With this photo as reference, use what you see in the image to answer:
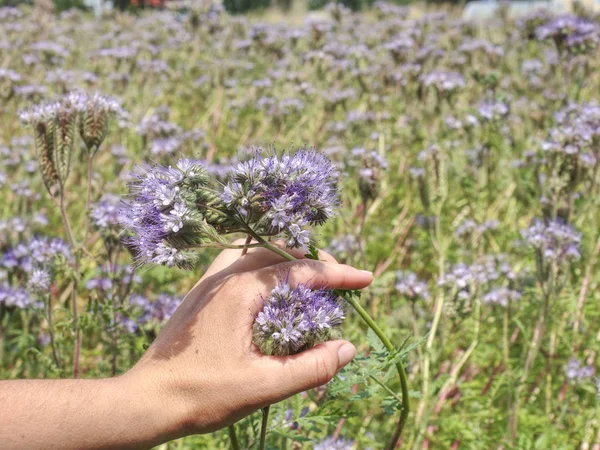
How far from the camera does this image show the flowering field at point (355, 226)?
5.80 feet

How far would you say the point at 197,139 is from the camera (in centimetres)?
567

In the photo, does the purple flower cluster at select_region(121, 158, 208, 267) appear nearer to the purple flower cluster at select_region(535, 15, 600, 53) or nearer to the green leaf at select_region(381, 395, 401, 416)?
the green leaf at select_region(381, 395, 401, 416)

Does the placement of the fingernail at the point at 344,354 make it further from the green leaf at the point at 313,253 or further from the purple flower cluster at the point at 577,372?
the purple flower cluster at the point at 577,372

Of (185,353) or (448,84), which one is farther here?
(448,84)

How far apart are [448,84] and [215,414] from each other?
14.0ft

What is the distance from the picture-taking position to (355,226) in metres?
5.18

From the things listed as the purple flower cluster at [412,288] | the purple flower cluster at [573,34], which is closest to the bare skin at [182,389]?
the purple flower cluster at [412,288]

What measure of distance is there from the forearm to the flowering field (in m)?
0.33

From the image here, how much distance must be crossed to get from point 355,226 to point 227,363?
3.67 meters

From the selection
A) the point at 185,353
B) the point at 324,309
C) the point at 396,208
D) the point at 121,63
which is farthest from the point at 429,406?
the point at 121,63

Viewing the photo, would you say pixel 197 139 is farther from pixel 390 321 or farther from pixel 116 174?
pixel 390 321

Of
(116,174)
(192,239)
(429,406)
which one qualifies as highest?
(192,239)

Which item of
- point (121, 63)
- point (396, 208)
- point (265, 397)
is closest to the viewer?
point (265, 397)

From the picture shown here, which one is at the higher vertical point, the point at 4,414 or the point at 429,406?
the point at 4,414
